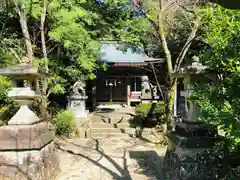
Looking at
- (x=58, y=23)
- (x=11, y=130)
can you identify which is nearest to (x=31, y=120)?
(x=11, y=130)

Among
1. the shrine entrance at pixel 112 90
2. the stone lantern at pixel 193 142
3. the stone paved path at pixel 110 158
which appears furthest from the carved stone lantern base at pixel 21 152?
the shrine entrance at pixel 112 90

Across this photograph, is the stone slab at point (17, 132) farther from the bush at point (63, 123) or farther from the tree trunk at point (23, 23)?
the bush at point (63, 123)

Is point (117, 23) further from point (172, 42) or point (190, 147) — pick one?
point (190, 147)

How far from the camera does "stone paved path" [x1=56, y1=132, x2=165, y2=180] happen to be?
18.5ft

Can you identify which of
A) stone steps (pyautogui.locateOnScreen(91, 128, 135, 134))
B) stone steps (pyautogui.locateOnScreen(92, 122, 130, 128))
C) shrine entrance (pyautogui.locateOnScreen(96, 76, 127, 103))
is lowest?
stone steps (pyautogui.locateOnScreen(91, 128, 135, 134))

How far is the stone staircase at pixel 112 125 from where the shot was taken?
10914 millimetres

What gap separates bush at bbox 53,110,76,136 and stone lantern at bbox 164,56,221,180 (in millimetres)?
5711

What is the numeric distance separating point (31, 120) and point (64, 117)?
16.1 feet

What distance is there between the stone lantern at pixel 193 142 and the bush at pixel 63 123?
5.71 metres

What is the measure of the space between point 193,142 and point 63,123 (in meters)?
6.19

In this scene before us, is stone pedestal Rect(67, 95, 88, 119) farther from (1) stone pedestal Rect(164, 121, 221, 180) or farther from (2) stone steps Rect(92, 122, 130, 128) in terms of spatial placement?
(1) stone pedestal Rect(164, 121, 221, 180)

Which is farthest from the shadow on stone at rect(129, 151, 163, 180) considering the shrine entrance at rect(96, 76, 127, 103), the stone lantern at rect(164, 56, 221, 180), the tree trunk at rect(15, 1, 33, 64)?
the shrine entrance at rect(96, 76, 127, 103)

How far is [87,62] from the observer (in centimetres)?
914

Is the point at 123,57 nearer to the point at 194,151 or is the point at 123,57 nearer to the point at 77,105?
the point at 77,105
